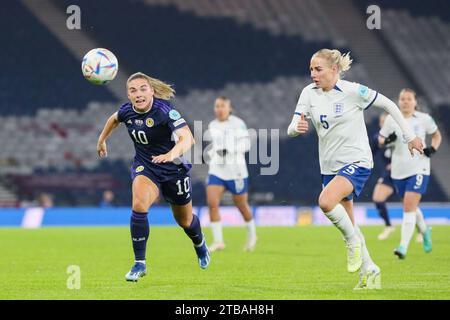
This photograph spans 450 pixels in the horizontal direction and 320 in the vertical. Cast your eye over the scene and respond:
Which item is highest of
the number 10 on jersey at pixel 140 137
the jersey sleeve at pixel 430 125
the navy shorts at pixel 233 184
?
the jersey sleeve at pixel 430 125

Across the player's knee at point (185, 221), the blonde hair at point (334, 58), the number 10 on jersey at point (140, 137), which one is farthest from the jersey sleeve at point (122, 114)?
the blonde hair at point (334, 58)

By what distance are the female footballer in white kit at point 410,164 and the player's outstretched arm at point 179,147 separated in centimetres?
509

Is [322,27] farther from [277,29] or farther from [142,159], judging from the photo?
[142,159]

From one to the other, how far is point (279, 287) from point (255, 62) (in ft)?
80.8

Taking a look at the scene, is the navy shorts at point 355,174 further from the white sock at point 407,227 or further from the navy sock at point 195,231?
the white sock at point 407,227

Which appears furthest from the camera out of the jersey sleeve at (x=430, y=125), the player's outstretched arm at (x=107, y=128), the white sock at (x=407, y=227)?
the jersey sleeve at (x=430, y=125)

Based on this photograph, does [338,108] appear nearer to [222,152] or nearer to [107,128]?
[107,128]

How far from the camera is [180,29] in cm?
3384

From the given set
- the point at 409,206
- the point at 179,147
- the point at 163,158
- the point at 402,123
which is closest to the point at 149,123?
the point at 179,147

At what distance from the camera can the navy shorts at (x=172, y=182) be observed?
33.7 ft

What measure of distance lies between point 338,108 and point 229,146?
281 inches

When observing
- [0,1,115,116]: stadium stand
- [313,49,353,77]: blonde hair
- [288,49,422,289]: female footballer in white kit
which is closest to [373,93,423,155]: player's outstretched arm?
[288,49,422,289]: female footballer in white kit

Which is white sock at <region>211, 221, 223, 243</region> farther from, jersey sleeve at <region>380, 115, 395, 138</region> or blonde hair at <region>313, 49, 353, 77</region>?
blonde hair at <region>313, 49, 353, 77</region>
